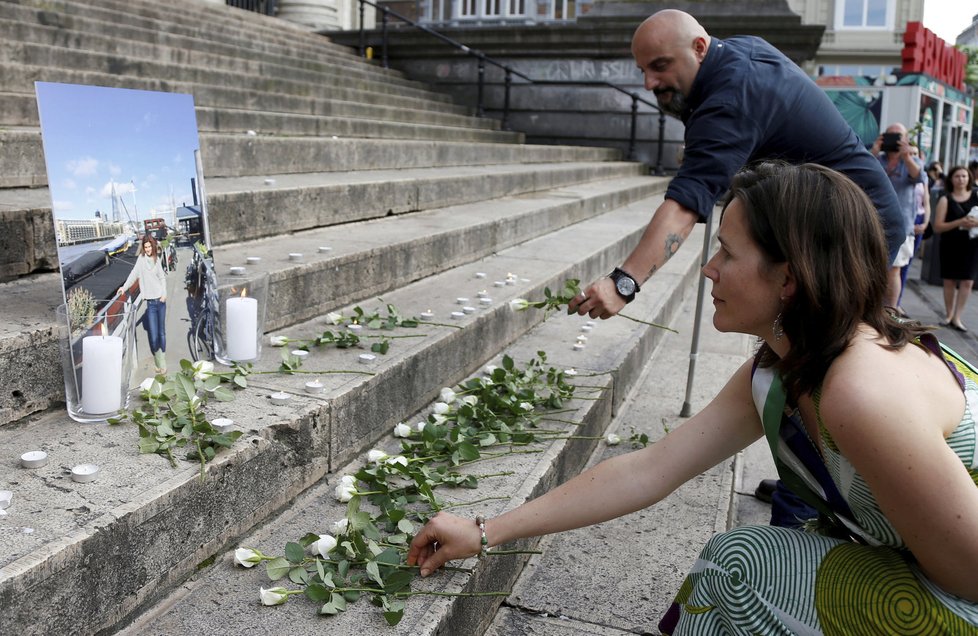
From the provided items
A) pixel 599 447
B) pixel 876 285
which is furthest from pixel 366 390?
pixel 876 285

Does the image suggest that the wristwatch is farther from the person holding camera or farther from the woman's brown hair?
the person holding camera

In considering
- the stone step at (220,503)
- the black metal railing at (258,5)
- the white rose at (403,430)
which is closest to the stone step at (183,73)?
the stone step at (220,503)

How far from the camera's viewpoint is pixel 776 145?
9.50 feet

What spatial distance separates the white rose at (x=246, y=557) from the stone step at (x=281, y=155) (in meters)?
2.11

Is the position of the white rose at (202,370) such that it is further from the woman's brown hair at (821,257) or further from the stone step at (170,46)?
the stone step at (170,46)

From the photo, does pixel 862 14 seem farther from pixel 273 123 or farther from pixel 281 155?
pixel 281 155

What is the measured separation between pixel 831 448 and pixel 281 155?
3.97 metres

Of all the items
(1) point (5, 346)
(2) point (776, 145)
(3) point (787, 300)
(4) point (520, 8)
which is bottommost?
(1) point (5, 346)

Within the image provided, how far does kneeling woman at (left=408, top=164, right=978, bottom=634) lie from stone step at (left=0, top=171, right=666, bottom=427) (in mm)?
1060

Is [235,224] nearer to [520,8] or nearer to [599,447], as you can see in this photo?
[599,447]

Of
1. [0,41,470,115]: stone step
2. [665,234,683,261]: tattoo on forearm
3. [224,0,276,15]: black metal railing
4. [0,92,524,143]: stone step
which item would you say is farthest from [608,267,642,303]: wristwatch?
[224,0,276,15]: black metal railing

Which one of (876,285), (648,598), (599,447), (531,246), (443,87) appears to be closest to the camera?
(876,285)

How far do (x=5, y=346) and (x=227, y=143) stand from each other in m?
2.60

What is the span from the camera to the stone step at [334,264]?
2145mm
